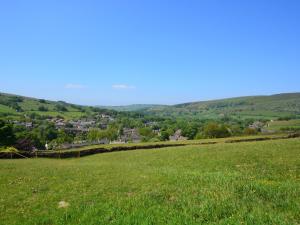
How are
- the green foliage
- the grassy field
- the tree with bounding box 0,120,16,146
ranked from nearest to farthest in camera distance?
1. the grassy field
2. the tree with bounding box 0,120,16,146
3. the green foliage

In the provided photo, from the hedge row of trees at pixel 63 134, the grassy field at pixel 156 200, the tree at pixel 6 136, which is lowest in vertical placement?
the hedge row of trees at pixel 63 134

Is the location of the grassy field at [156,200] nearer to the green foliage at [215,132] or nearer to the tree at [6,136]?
the tree at [6,136]

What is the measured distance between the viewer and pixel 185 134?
15988cm

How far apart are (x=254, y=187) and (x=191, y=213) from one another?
4529mm

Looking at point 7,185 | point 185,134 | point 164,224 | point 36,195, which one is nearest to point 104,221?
point 164,224

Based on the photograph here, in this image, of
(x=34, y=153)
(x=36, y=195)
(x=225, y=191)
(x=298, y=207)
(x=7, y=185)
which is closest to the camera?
(x=298, y=207)

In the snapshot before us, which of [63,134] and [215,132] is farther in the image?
[63,134]

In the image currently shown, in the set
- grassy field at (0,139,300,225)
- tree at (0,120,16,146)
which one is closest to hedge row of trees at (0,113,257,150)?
tree at (0,120,16,146)

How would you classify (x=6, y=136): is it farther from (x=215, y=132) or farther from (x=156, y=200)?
(x=156, y=200)

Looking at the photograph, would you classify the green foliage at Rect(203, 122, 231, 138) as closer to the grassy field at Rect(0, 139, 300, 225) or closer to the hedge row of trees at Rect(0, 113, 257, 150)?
the hedge row of trees at Rect(0, 113, 257, 150)

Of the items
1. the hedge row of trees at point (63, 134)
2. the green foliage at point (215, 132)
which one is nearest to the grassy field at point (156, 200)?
the hedge row of trees at point (63, 134)

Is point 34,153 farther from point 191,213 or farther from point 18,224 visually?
point 191,213

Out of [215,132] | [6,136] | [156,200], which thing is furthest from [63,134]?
[156,200]

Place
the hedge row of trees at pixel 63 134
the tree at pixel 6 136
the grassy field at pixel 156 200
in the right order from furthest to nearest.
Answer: the hedge row of trees at pixel 63 134
the tree at pixel 6 136
the grassy field at pixel 156 200
